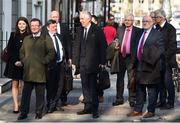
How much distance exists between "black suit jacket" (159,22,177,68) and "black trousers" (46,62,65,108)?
188 cm

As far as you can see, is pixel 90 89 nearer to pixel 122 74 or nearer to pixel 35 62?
pixel 35 62

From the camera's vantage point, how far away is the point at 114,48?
36.1ft

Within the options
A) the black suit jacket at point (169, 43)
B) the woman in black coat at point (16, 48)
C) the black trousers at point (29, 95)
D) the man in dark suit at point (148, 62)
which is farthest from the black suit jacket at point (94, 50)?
the black suit jacket at point (169, 43)

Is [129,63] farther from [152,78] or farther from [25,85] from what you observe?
[25,85]

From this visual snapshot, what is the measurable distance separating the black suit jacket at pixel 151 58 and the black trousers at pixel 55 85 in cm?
147

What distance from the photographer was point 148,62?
965 cm

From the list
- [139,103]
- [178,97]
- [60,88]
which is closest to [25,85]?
[60,88]

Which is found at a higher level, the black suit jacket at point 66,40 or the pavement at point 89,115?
the black suit jacket at point 66,40

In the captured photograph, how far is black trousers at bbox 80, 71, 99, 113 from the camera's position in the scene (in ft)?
32.9

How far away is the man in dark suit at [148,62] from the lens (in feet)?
31.6

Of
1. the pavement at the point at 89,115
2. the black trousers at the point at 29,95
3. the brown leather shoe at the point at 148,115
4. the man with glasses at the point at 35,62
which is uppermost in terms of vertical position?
the man with glasses at the point at 35,62

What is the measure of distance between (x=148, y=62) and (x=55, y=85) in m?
1.77

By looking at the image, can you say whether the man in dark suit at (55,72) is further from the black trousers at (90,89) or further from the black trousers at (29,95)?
the black trousers at (90,89)

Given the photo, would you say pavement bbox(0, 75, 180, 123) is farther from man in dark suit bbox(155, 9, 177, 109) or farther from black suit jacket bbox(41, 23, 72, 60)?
black suit jacket bbox(41, 23, 72, 60)
